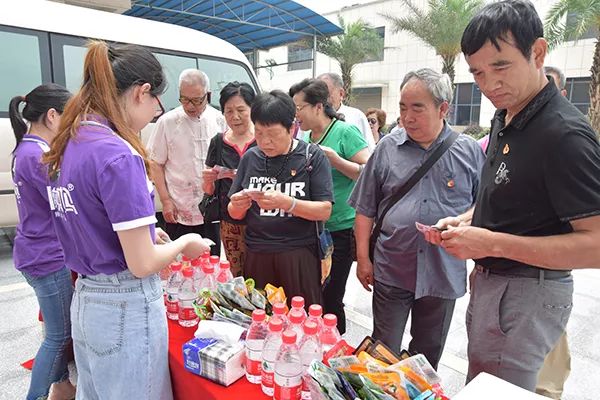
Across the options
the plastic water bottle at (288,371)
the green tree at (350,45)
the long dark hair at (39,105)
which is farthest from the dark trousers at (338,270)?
the green tree at (350,45)

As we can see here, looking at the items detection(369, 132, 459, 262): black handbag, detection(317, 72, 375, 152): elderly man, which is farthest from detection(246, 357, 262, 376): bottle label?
detection(317, 72, 375, 152): elderly man

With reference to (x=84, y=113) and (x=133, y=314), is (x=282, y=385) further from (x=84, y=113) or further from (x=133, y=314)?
(x=84, y=113)

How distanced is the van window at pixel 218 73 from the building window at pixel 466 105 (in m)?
→ 15.0

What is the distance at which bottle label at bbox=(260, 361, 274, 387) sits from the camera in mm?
1174

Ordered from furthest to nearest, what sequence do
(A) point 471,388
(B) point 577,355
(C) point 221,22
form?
(C) point 221,22
(B) point 577,355
(A) point 471,388

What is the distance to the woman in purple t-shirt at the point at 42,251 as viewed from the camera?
1.78 m

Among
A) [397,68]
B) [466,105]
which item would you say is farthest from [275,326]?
[397,68]

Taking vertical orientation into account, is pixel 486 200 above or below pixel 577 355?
above

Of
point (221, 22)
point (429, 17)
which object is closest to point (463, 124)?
point (429, 17)

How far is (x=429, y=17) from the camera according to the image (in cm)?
1434

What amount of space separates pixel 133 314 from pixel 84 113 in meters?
0.59

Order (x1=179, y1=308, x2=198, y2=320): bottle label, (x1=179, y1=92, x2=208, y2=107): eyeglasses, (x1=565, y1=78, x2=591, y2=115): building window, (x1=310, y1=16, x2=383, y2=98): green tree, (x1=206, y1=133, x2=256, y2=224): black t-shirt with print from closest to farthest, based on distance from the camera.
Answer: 1. (x1=179, y1=308, x2=198, y2=320): bottle label
2. (x1=206, y1=133, x2=256, y2=224): black t-shirt with print
3. (x1=179, y1=92, x2=208, y2=107): eyeglasses
4. (x1=565, y1=78, x2=591, y2=115): building window
5. (x1=310, y1=16, x2=383, y2=98): green tree

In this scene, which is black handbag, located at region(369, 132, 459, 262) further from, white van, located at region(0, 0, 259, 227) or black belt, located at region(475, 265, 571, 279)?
white van, located at region(0, 0, 259, 227)

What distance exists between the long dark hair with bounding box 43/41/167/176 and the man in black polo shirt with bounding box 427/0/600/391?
0.99 meters
